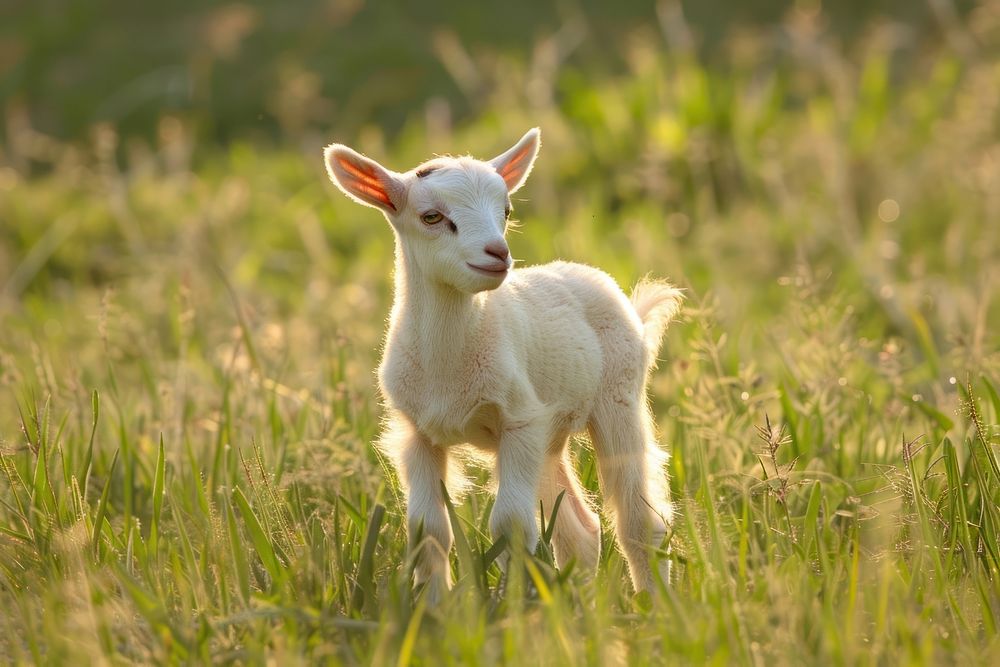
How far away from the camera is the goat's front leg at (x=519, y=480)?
388 cm

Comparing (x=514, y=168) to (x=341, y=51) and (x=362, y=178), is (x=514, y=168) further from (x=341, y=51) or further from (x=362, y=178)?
(x=341, y=51)

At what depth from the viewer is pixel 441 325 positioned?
397 cm

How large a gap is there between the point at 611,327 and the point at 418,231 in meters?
0.82

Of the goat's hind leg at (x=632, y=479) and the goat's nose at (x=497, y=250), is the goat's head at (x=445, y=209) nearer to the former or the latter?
the goat's nose at (x=497, y=250)

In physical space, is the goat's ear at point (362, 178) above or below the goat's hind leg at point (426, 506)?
above

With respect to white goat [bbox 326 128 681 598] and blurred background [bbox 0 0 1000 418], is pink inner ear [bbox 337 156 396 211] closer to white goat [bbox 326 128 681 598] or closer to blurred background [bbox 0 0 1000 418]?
white goat [bbox 326 128 681 598]

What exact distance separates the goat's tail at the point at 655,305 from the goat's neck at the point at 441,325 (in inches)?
37.9

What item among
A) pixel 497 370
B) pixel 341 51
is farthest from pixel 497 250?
pixel 341 51

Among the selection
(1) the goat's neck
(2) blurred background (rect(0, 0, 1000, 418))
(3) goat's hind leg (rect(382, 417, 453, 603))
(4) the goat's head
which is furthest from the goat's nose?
(2) blurred background (rect(0, 0, 1000, 418))

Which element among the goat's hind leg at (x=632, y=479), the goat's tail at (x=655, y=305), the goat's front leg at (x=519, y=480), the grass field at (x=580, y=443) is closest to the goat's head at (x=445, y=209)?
the goat's front leg at (x=519, y=480)

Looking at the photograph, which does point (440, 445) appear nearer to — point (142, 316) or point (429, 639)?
point (429, 639)

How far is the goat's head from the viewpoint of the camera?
12.4 ft

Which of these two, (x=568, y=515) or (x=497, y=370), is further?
(x=568, y=515)

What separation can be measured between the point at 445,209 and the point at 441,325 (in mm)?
353
